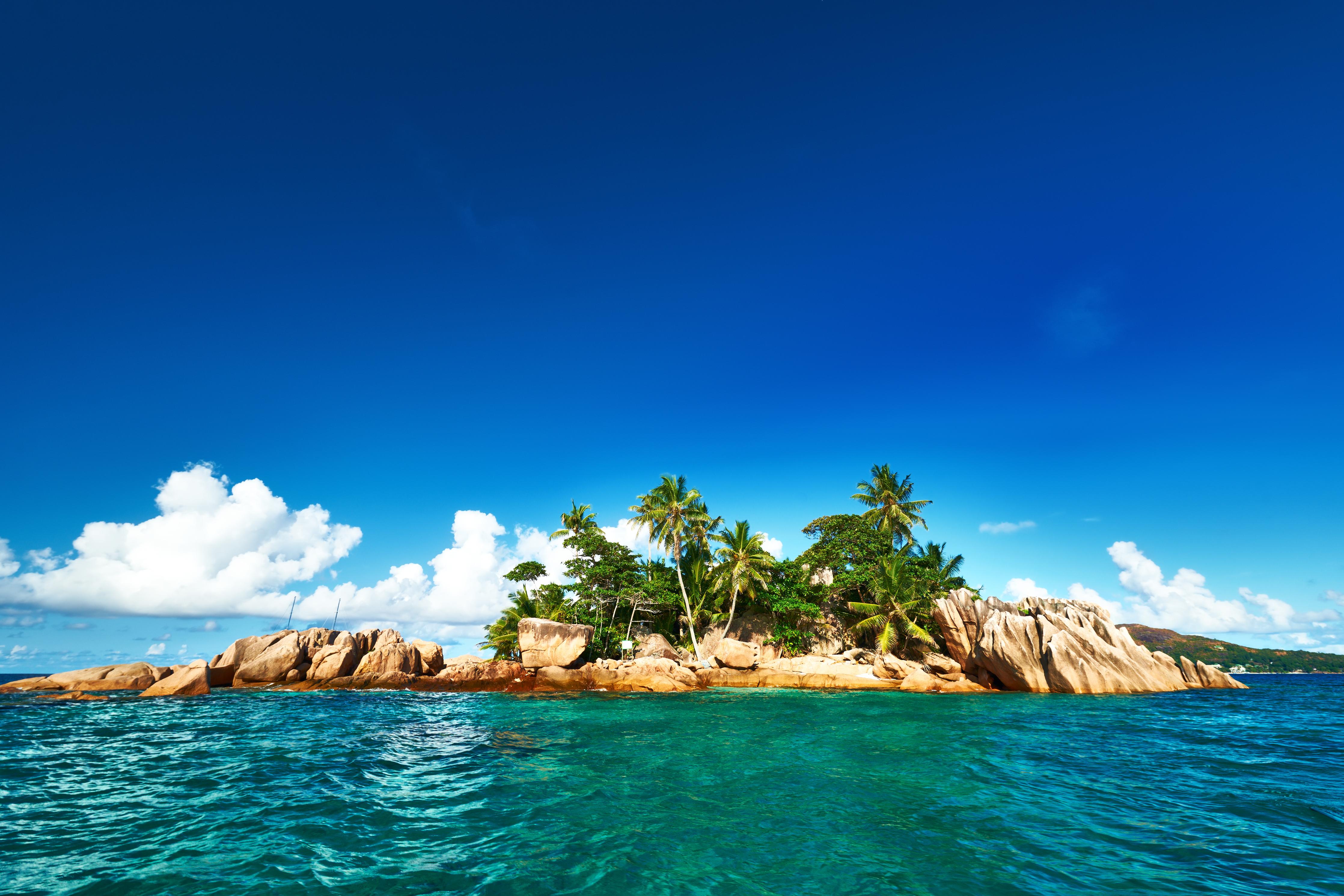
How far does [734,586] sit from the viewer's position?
37281 mm

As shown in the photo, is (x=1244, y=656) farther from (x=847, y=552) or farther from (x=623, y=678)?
(x=623, y=678)

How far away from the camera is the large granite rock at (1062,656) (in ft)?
91.4

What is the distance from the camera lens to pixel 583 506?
136 feet

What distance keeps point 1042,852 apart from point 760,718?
13076mm

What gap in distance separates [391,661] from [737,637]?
22.9 metres

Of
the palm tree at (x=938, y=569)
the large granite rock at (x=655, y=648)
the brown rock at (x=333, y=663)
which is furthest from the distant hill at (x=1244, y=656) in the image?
the brown rock at (x=333, y=663)

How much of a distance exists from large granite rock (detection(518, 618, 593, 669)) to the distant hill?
11204 centimetres

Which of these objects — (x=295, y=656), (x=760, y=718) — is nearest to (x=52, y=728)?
(x=295, y=656)

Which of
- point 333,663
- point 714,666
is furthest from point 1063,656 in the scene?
point 333,663

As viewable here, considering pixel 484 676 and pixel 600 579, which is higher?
pixel 600 579

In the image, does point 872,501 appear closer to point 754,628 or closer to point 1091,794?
point 754,628

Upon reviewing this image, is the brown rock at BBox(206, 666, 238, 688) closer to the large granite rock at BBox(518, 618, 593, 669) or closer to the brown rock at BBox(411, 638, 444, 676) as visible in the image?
the brown rock at BBox(411, 638, 444, 676)

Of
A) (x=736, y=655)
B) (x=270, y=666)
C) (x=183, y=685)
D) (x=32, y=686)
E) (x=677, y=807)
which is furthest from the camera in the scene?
(x=736, y=655)

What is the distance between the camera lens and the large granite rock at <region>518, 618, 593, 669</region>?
1305 inches
